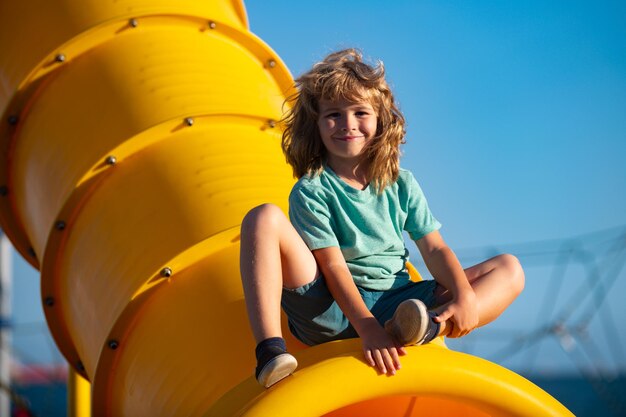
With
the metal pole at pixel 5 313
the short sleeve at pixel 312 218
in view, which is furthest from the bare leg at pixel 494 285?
the metal pole at pixel 5 313

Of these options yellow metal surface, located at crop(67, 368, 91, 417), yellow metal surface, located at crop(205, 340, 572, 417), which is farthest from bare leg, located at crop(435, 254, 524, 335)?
yellow metal surface, located at crop(67, 368, 91, 417)

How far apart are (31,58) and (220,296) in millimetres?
1154

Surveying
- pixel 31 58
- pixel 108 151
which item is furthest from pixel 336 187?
pixel 31 58

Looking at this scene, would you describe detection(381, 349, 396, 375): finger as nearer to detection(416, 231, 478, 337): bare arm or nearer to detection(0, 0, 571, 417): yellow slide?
detection(0, 0, 571, 417): yellow slide

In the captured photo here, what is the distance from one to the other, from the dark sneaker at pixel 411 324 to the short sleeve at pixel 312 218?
0.25m

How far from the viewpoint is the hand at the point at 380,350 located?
186 centimetres

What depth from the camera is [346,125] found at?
2.18 meters

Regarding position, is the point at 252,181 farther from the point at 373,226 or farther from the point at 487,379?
the point at 487,379

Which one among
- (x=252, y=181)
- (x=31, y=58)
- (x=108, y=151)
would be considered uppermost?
(x=31, y=58)

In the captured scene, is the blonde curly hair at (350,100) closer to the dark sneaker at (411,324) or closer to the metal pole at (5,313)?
the dark sneaker at (411,324)

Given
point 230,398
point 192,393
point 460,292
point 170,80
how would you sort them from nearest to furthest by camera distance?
point 230,398, point 460,292, point 192,393, point 170,80

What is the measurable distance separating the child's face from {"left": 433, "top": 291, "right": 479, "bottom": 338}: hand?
43cm

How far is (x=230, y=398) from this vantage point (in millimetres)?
1912

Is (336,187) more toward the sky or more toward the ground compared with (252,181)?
more toward the ground
